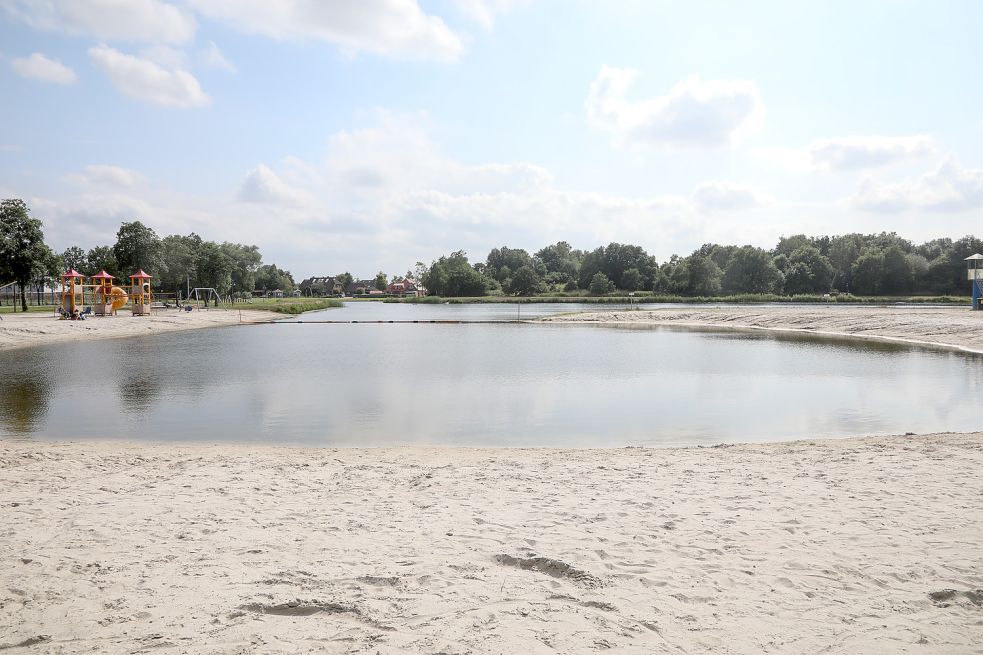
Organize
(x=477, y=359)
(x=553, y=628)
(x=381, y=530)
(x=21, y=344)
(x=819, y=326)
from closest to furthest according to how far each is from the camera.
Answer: (x=553, y=628) < (x=381, y=530) < (x=477, y=359) < (x=21, y=344) < (x=819, y=326)

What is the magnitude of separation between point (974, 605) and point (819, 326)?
43.2 metres

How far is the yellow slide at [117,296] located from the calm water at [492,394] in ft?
86.4

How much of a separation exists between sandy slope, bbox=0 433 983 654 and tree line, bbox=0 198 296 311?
54.8m

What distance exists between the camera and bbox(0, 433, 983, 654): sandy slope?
419 cm

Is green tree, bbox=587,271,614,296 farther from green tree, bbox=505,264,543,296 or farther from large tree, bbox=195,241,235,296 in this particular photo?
large tree, bbox=195,241,235,296

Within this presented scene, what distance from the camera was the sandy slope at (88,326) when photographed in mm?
35812

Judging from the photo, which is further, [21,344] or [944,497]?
[21,344]

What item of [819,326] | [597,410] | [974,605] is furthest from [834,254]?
[974,605]

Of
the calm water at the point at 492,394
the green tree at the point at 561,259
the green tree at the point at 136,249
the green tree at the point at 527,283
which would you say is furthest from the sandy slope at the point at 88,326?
the green tree at the point at 561,259

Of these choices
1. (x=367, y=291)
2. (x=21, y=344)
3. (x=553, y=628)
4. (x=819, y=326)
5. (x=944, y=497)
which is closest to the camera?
(x=553, y=628)

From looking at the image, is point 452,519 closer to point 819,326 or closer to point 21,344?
point 21,344

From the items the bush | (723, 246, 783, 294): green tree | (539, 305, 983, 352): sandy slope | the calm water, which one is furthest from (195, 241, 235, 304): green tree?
(723, 246, 783, 294): green tree

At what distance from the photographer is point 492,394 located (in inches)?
696

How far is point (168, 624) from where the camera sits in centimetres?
428
